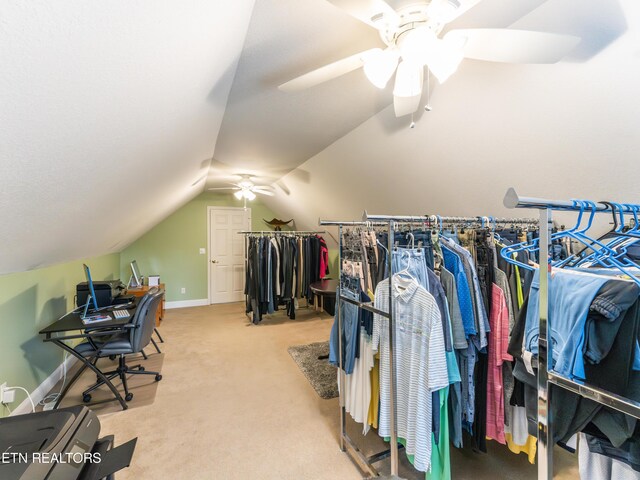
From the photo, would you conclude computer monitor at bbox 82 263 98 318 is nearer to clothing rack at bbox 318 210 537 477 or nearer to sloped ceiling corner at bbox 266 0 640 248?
clothing rack at bbox 318 210 537 477

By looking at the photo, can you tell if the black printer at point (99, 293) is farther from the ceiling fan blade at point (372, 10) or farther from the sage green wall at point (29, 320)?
the ceiling fan blade at point (372, 10)

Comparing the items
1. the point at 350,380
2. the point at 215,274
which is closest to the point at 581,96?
the point at 350,380

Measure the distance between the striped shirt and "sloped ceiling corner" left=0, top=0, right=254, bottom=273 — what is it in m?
1.44

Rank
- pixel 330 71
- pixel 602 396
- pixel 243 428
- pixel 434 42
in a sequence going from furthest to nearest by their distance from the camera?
pixel 243 428, pixel 330 71, pixel 434 42, pixel 602 396

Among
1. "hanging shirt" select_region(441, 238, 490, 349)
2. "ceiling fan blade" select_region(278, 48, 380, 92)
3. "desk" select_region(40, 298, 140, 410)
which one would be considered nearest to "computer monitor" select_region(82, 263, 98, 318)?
"desk" select_region(40, 298, 140, 410)

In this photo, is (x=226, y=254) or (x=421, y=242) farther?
(x=226, y=254)

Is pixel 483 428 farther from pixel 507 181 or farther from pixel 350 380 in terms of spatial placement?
pixel 507 181

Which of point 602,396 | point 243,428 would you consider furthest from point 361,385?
point 602,396

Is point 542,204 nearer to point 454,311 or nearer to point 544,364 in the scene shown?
point 544,364

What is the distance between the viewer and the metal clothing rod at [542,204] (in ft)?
2.42

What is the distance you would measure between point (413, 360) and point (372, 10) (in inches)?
59.7

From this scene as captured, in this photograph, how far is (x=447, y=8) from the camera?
1016mm

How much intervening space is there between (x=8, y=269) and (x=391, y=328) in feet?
8.79

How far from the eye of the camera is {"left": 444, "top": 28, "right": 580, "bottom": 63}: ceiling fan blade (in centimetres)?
105
